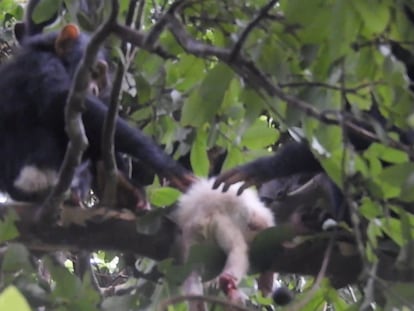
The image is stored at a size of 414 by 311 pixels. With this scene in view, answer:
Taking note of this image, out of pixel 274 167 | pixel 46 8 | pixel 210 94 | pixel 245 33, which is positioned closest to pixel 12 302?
pixel 245 33

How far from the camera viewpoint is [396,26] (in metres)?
1.18

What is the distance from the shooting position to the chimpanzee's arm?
174 cm

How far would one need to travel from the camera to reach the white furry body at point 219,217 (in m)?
1.62

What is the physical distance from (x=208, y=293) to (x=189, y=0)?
20.2 inches

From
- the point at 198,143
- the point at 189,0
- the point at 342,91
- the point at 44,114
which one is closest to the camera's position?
the point at 342,91

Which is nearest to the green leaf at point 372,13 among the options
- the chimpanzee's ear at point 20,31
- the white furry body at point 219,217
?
the white furry body at point 219,217

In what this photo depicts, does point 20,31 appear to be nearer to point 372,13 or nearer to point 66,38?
point 66,38

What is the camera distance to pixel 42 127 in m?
1.96

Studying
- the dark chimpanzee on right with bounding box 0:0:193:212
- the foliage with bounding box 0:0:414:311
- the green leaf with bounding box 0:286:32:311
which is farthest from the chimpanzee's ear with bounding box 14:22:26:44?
the green leaf with bounding box 0:286:32:311

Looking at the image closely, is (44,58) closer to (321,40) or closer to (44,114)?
(44,114)

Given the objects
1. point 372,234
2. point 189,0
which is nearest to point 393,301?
point 372,234

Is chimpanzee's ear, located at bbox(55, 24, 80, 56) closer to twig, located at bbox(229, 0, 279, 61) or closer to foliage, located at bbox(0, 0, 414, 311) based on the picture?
foliage, located at bbox(0, 0, 414, 311)

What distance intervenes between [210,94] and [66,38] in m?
0.78

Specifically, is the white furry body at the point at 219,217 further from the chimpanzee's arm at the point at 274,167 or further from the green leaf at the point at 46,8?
the green leaf at the point at 46,8
